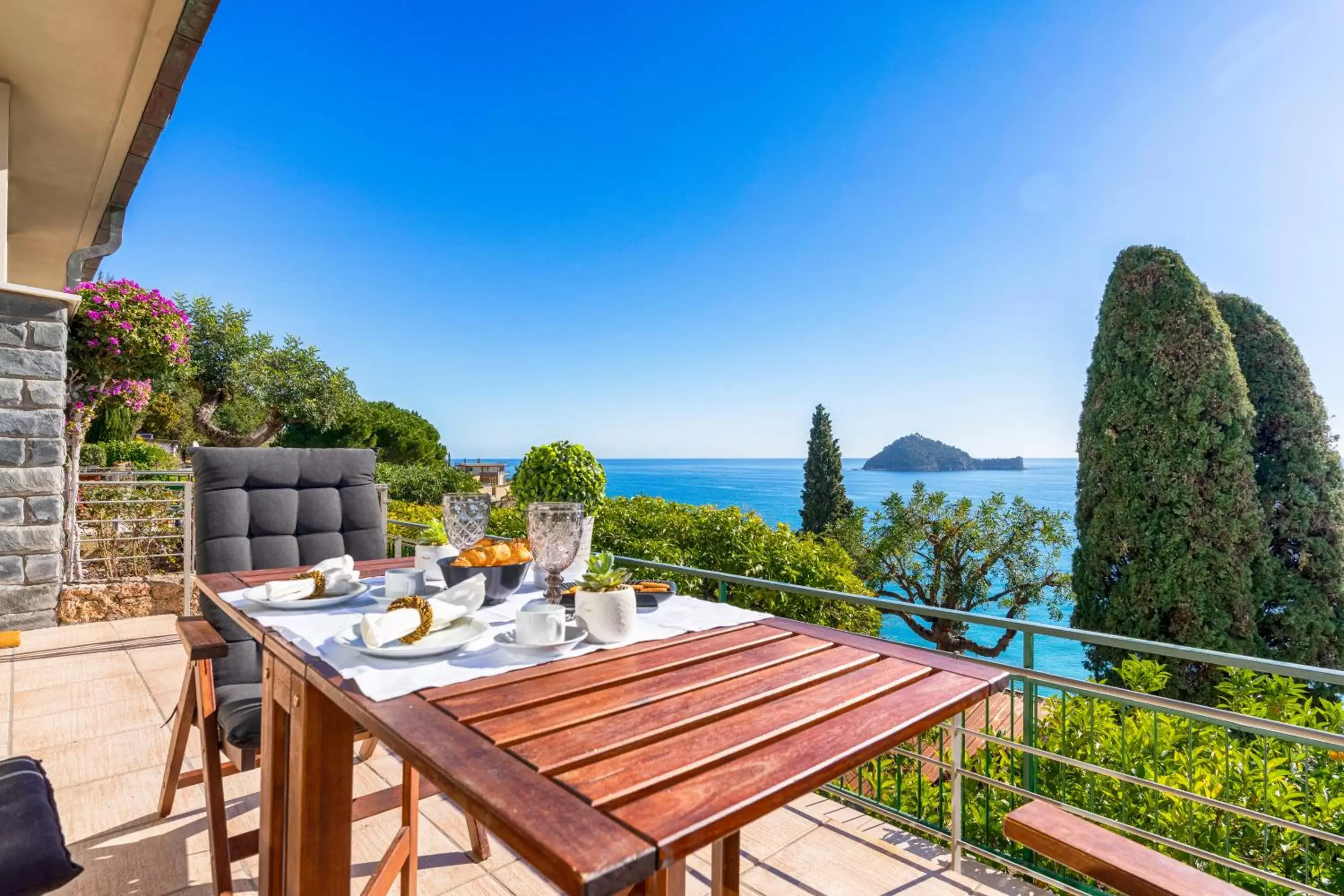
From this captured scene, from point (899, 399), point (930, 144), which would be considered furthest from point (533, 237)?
point (899, 399)

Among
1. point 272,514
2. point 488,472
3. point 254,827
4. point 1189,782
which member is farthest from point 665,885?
point 488,472

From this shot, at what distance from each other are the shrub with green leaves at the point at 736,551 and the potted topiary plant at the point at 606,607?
3074 millimetres

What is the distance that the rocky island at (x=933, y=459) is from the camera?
39.0 meters

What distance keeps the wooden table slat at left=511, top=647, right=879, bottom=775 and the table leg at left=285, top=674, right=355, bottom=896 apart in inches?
20.7

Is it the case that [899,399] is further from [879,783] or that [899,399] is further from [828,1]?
[879,783]

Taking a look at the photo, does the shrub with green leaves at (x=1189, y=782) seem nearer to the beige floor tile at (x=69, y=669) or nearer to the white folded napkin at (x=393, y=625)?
the white folded napkin at (x=393, y=625)

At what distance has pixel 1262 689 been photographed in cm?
254

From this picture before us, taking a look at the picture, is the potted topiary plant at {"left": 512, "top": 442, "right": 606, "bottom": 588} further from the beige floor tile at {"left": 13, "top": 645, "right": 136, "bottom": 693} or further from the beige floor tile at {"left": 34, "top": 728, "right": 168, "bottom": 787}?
the beige floor tile at {"left": 13, "top": 645, "right": 136, "bottom": 693}

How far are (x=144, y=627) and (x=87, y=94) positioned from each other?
3.06 meters

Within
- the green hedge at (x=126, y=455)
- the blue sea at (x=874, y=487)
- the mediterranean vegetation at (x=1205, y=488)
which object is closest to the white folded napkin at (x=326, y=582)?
the blue sea at (x=874, y=487)

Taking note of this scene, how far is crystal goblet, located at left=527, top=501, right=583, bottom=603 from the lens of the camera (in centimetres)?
126

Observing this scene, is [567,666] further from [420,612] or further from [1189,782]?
[1189,782]

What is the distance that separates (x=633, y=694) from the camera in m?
0.86

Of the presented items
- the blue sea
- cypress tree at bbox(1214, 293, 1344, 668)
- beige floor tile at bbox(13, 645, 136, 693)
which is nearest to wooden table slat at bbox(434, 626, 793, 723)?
beige floor tile at bbox(13, 645, 136, 693)
